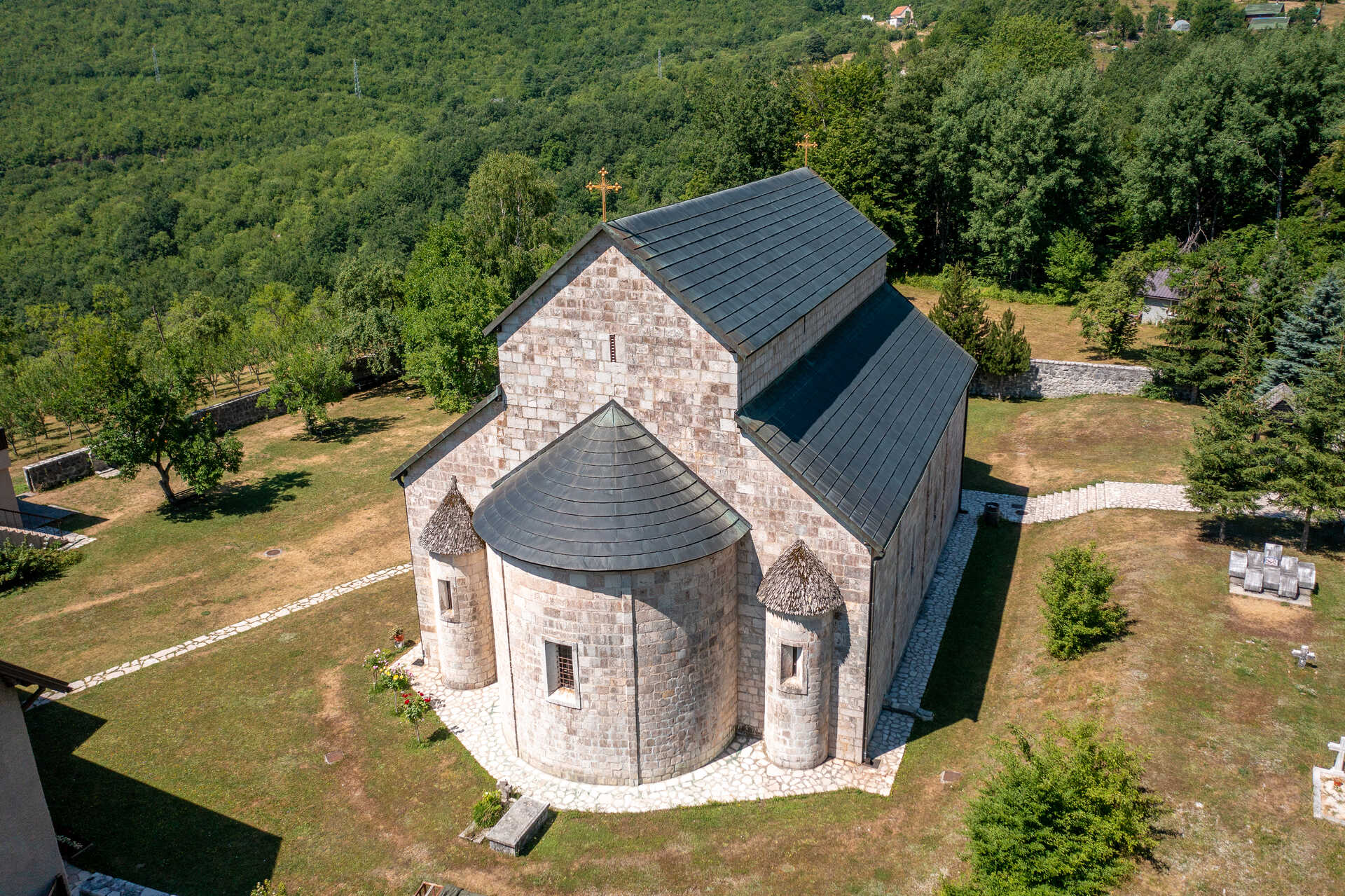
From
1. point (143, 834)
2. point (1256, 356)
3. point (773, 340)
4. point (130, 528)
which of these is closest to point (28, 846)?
point (143, 834)

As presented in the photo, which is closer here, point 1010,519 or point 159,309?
point 1010,519

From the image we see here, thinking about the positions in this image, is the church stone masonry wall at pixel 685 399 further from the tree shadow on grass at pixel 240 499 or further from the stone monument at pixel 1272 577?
the tree shadow on grass at pixel 240 499

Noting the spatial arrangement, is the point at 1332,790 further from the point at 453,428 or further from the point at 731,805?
the point at 453,428

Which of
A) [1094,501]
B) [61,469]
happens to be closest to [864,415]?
[1094,501]

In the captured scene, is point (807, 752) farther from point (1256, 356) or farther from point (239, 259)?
point (239, 259)

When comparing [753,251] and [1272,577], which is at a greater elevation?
[753,251]

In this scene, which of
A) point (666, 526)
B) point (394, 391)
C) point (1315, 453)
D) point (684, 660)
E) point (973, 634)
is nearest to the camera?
point (666, 526)
